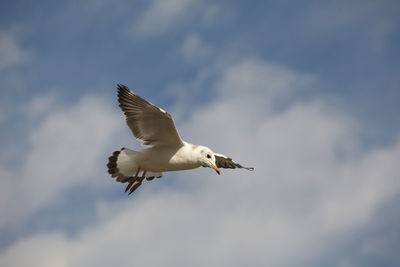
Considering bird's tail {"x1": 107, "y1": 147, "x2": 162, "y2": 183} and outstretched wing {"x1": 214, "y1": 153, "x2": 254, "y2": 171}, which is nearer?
bird's tail {"x1": 107, "y1": 147, "x2": 162, "y2": 183}

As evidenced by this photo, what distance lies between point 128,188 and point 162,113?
2.41 metres

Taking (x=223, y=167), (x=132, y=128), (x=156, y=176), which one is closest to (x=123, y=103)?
(x=132, y=128)

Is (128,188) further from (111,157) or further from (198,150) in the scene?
(198,150)

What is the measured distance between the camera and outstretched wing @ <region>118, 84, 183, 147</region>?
40.9 feet

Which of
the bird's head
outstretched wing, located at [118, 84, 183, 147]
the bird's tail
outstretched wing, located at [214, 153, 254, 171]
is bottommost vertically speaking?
the bird's tail

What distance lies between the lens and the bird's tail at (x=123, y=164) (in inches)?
526

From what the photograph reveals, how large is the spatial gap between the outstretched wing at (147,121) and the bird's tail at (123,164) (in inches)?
21.5

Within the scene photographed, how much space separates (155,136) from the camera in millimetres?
13109

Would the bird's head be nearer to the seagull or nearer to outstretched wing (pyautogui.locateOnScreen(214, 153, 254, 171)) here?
the seagull

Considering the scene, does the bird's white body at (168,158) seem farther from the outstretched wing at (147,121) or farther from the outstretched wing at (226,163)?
the outstretched wing at (226,163)

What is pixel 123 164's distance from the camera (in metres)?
13.5

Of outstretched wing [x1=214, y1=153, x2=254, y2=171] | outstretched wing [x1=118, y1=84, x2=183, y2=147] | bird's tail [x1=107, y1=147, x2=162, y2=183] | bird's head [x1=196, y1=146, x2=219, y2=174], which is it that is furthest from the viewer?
outstretched wing [x1=214, y1=153, x2=254, y2=171]

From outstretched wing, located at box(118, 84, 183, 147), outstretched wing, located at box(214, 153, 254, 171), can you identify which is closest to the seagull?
outstretched wing, located at box(118, 84, 183, 147)

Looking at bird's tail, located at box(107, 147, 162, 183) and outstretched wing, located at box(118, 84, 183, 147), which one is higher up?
outstretched wing, located at box(118, 84, 183, 147)
